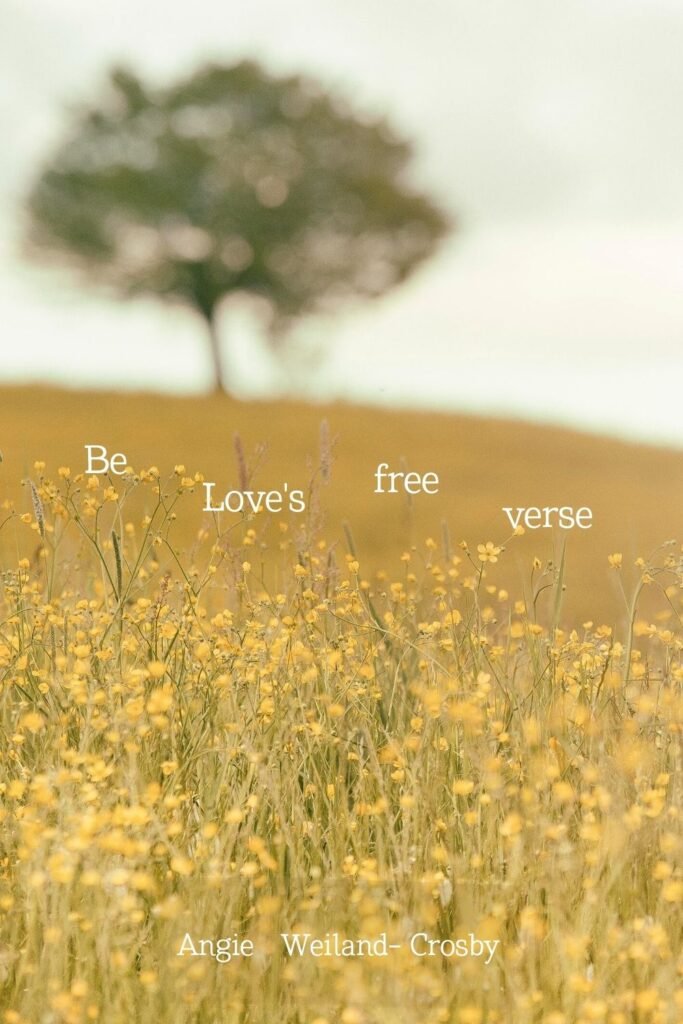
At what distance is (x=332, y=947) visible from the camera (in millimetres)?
2916

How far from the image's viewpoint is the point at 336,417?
18.8m

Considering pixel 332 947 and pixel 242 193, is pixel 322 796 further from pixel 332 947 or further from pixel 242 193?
pixel 242 193

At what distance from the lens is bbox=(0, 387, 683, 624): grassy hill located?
11156 mm

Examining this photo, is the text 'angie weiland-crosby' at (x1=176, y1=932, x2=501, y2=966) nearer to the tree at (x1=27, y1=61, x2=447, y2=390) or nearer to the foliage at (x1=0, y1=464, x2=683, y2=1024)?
the foliage at (x1=0, y1=464, x2=683, y2=1024)

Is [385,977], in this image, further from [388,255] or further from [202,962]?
[388,255]

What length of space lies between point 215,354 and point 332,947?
75.5 ft

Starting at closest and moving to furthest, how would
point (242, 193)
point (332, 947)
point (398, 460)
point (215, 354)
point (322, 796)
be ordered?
point (332, 947) < point (322, 796) < point (398, 460) < point (242, 193) < point (215, 354)

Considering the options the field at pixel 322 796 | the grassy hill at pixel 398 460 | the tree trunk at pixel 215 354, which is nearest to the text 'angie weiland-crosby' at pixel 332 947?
the field at pixel 322 796

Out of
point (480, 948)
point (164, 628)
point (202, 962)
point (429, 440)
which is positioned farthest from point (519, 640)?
point (429, 440)

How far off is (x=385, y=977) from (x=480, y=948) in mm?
313

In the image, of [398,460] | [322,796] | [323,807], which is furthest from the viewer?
[398,460]

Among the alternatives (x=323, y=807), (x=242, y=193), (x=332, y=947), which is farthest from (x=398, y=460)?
(x=242, y=193)

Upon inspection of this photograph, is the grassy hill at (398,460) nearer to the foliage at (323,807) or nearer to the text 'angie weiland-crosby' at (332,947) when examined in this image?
the foliage at (323,807)

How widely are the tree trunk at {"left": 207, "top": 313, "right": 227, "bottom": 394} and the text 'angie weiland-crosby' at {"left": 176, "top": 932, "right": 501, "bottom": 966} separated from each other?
20225 mm
